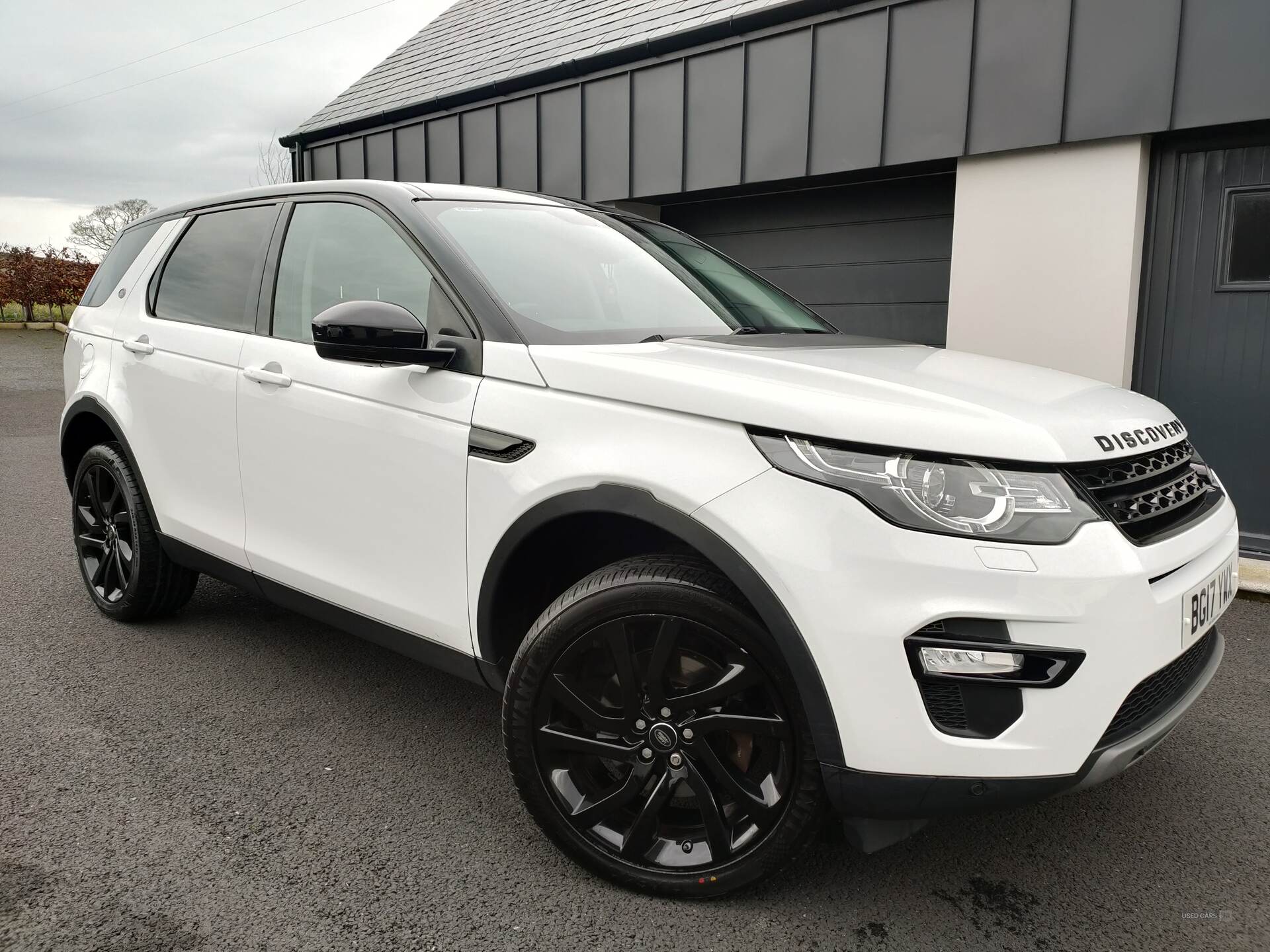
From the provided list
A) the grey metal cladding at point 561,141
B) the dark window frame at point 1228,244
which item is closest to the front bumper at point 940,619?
the dark window frame at point 1228,244

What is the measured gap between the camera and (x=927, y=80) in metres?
5.71

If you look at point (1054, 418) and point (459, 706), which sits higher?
point (1054, 418)

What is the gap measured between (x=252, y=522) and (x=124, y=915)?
1276 millimetres

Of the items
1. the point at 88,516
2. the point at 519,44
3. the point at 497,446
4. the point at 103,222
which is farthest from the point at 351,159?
the point at 103,222

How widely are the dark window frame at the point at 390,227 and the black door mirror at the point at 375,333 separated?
10cm

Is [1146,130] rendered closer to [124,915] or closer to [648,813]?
→ [648,813]

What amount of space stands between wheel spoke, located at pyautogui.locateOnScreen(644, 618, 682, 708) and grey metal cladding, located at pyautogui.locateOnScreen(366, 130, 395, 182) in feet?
29.1

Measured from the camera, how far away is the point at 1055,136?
5223 mm

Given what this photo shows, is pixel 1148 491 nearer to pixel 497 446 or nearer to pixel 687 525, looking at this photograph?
pixel 687 525

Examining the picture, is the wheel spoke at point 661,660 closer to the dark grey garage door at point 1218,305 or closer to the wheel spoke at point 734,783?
the wheel spoke at point 734,783

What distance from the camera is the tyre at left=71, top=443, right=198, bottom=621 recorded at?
3.60 meters

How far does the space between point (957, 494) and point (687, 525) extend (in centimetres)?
53

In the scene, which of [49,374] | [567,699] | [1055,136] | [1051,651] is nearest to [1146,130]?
[1055,136]

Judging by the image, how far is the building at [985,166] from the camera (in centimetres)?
493
